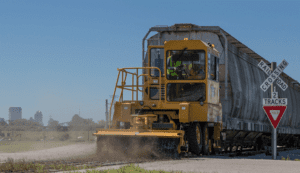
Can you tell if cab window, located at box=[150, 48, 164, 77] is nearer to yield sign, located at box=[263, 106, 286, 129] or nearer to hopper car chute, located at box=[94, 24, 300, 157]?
hopper car chute, located at box=[94, 24, 300, 157]

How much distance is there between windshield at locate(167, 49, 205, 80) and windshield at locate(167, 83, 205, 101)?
24cm

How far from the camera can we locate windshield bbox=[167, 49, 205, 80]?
15023mm

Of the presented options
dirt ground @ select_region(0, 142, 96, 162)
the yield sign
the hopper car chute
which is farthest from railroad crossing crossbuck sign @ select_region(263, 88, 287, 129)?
dirt ground @ select_region(0, 142, 96, 162)

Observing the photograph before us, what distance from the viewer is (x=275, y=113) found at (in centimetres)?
1530

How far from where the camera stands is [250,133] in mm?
21641

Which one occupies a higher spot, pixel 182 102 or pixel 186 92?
pixel 186 92

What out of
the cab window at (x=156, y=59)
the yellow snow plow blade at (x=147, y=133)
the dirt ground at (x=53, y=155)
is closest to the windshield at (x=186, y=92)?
the cab window at (x=156, y=59)

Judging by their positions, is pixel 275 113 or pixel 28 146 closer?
pixel 275 113

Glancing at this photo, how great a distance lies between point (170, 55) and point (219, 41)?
2803mm

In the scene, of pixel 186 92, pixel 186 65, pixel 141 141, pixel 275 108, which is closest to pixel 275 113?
pixel 275 108

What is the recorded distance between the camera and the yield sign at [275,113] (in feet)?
50.0

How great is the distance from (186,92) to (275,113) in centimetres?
312

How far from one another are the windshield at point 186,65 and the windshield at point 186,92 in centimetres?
24

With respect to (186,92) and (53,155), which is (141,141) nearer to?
(186,92)
